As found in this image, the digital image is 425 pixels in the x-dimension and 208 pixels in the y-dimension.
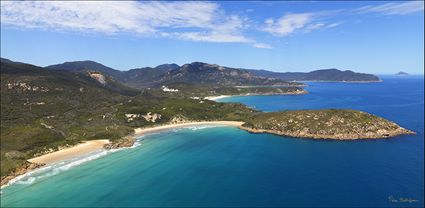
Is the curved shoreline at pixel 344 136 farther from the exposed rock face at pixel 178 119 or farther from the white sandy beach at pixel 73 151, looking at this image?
the white sandy beach at pixel 73 151

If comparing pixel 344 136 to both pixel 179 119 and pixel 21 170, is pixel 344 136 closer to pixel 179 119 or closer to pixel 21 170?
pixel 179 119

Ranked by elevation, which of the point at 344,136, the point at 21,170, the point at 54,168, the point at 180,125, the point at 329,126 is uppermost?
the point at 329,126

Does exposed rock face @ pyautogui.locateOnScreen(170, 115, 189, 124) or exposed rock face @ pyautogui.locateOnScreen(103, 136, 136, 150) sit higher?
exposed rock face @ pyautogui.locateOnScreen(170, 115, 189, 124)

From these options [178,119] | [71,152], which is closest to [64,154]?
[71,152]

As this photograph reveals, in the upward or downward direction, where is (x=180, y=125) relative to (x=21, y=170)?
downward

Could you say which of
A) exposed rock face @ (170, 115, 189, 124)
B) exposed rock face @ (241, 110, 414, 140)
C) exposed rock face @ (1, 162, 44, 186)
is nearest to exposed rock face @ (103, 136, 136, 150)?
exposed rock face @ (1, 162, 44, 186)
